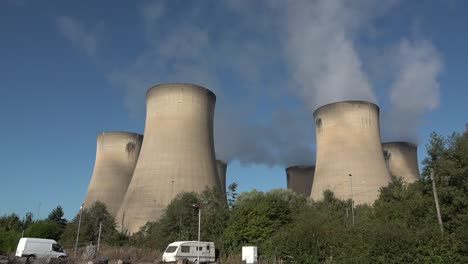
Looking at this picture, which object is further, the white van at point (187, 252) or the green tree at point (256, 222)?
the green tree at point (256, 222)

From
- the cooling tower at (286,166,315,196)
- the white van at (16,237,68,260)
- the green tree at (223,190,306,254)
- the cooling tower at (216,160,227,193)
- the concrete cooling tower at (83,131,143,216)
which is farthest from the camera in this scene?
the cooling tower at (216,160,227,193)

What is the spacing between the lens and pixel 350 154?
88.2 feet

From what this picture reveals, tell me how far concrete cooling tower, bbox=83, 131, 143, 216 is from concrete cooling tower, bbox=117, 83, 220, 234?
4717 millimetres

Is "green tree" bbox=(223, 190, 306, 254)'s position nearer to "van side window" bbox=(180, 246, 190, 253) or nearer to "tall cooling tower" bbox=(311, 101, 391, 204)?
"van side window" bbox=(180, 246, 190, 253)

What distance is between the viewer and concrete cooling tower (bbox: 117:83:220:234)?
82.6ft

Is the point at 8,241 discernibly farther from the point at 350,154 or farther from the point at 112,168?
the point at 350,154

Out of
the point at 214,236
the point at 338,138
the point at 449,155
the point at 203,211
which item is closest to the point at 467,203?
the point at 449,155

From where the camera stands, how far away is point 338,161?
27.3 metres

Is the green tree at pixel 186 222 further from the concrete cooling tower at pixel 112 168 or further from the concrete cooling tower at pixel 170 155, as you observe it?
the concrete cooling tower at pixel 112 168

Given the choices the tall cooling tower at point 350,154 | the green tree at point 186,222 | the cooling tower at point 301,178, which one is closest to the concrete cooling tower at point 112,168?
the green tree at point 186,222

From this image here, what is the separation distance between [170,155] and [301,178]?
20.2m

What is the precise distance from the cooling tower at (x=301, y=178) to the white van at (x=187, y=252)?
88.9 feet

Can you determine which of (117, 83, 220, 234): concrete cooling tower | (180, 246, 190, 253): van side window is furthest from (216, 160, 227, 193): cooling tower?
(180, 246, 190, 253): van side window

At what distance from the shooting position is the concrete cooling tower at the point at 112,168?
31422mm
